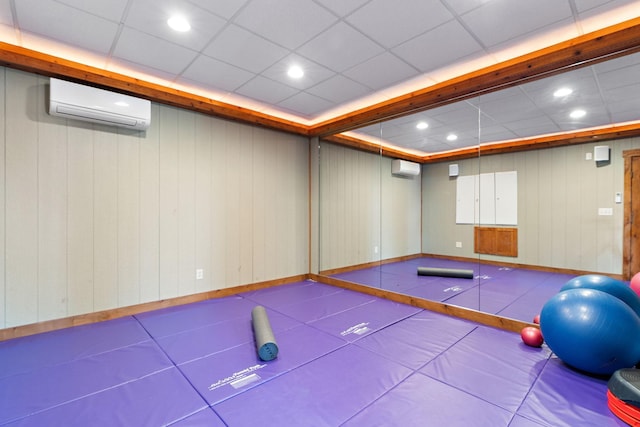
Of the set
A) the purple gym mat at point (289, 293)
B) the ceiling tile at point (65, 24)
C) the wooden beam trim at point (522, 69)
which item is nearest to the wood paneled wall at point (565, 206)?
the wooden beam trim at point (522, 69)

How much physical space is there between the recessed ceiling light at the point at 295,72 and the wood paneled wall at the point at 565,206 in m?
2.66

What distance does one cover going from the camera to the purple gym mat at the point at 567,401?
5.46ft

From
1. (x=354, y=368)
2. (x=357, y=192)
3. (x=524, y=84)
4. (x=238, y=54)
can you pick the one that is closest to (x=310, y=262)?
(x=357, y=192)

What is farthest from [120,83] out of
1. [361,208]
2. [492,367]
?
[492,367]

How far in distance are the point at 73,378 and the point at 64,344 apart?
2.50ft

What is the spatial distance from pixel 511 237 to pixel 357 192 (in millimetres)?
2545

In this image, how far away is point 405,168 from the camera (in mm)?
5504

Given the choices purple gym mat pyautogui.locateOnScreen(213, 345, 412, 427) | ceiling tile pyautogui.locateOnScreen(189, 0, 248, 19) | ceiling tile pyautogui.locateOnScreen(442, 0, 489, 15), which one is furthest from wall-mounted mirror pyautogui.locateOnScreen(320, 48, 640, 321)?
ceiling tile pyautogui.locateOnScreen(189, 0, 248, 19)

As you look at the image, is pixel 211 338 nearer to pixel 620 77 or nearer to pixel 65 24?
pixel 65 24

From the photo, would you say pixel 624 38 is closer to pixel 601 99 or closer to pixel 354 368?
pixel 601 99

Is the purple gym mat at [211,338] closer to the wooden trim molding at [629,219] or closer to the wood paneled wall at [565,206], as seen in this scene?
the wood paneled wall at [565,206]

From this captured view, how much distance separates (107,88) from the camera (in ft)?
10.5

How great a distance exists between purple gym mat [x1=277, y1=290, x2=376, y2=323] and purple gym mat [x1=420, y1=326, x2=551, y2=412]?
1417 millimetres

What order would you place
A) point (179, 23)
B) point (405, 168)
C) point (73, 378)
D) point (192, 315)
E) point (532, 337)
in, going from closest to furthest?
point (73, 378) → point (179, 23) → point (532, 337) → point (192, 315) → point (405, 168)
